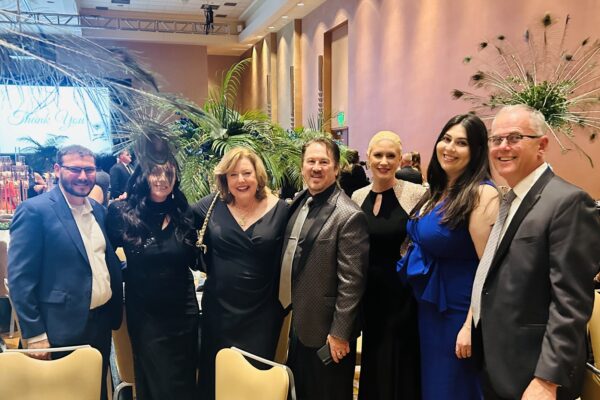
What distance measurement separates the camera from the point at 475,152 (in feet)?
6.56

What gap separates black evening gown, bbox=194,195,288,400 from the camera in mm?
2264

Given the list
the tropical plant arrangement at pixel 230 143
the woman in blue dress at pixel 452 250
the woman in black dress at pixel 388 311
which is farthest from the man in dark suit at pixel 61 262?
the woman in blue dress at pixel 452 250

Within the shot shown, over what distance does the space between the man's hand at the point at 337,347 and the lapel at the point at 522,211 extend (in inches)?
30.9

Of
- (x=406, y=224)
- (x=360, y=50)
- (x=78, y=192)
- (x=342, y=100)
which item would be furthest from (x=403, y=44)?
(x=78, y=192)

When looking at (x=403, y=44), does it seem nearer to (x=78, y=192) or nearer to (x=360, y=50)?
(x=360, y=50)

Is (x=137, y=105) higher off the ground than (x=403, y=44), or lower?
lower

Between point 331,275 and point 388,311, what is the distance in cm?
35

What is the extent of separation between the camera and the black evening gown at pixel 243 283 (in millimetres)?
2264

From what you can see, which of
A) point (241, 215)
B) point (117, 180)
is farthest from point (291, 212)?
point (117, 180)

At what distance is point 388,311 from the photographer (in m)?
2.27

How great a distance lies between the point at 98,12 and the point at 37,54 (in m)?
14.5

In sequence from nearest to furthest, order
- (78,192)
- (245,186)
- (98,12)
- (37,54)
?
(37,54)
(78,192)
(245,186)
(98,12)

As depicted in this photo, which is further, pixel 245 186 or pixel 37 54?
pixel 245 186

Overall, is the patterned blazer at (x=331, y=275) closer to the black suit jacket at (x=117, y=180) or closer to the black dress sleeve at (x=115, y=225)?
the black dress sleeve at (x=115, y=225)
